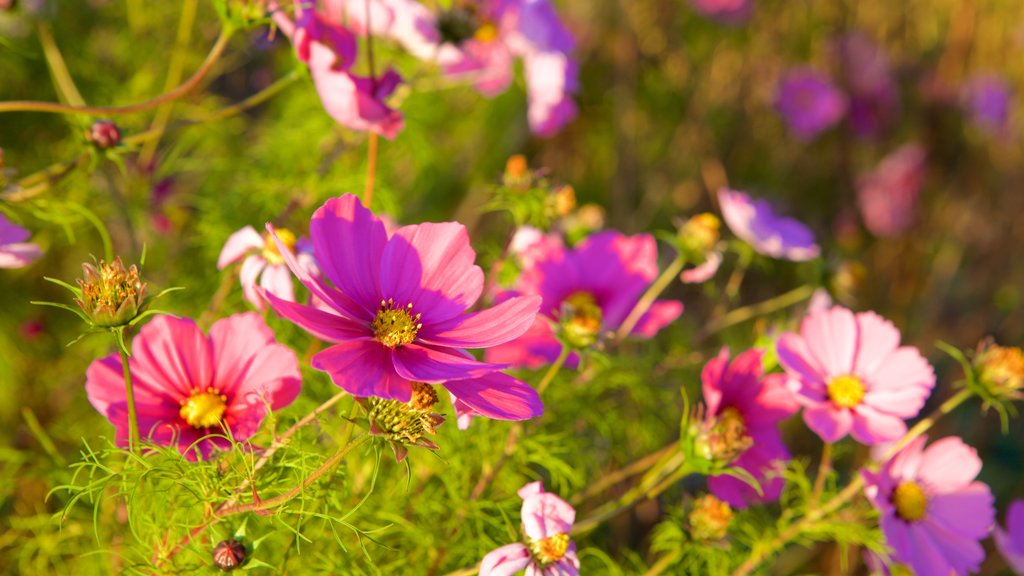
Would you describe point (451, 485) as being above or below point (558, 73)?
below

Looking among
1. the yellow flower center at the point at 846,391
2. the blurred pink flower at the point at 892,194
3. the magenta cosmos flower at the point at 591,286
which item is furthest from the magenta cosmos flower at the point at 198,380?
the blurred pink flower at the point at 892,194

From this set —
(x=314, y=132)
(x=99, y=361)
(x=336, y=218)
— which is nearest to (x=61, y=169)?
(x=99, y=361)

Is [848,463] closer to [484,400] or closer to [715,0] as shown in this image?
[715,0]

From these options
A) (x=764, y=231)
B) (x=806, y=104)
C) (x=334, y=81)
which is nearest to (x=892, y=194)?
(x=806, y=104)

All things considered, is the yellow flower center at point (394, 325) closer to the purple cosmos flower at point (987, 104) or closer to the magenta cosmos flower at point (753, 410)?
the magenta cosmos flower at point (753, 410)

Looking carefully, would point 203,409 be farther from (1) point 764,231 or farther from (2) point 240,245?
(1) point 764,231

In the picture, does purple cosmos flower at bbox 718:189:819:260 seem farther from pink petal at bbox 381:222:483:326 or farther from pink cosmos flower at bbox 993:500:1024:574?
pink petal at bbox 381:222:483:326

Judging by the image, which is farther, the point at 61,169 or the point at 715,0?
the point at 715,0
